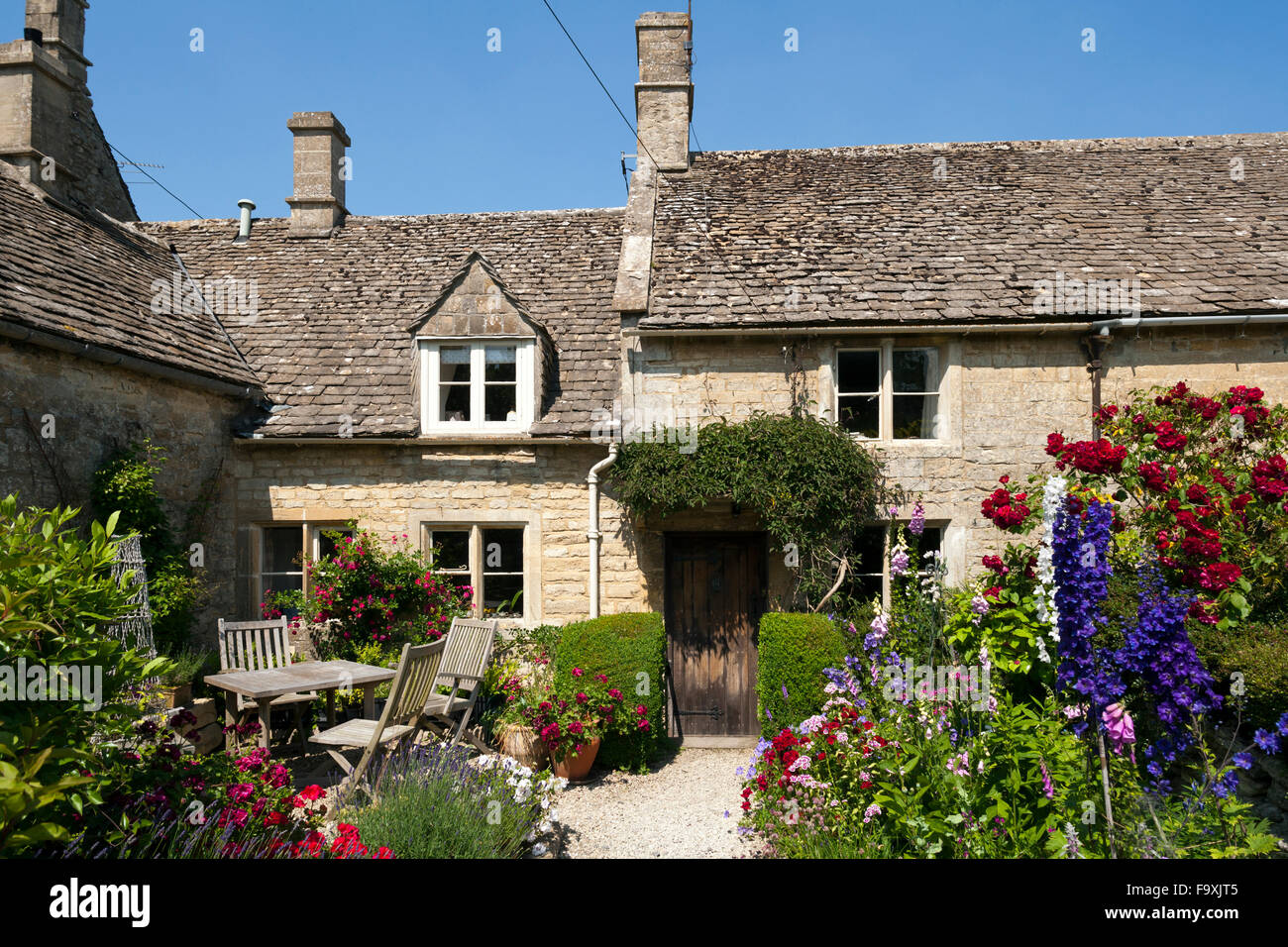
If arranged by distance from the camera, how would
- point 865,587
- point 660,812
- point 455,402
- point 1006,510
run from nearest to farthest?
point 1006,510
point 660,812
point 865,587
point 455,402

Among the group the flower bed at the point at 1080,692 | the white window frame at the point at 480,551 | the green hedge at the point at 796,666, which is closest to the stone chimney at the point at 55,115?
the white window frame at the point at 480,551

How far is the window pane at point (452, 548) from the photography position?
972cm

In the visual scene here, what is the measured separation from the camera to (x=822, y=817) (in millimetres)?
4898

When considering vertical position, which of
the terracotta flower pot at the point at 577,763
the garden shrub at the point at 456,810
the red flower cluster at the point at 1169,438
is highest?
the red flower cluster at the point at 1169,438

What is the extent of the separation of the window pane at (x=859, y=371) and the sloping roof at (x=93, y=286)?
7726 millimetres

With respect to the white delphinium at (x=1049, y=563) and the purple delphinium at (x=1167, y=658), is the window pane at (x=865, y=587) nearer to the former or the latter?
the white delphinium at (x=1049, y=563)

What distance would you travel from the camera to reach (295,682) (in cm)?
645

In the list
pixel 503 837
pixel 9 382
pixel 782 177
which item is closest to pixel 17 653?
pixel 503 837

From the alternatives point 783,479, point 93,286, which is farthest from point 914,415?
point 93,286

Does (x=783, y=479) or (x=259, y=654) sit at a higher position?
(x=783, y=479)

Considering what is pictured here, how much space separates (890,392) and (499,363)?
5.03m

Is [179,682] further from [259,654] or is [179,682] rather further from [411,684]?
[411,684]

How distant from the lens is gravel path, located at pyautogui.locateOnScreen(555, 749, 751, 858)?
5793 millimetres
